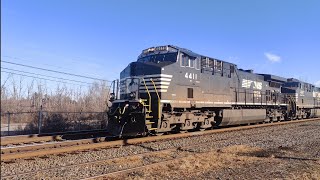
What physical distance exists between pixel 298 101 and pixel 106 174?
29.0 m

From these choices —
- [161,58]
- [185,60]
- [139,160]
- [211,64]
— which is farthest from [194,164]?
[211,64]

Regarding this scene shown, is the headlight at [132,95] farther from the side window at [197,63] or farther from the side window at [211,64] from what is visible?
the side window at [211,64]

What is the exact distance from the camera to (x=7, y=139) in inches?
504

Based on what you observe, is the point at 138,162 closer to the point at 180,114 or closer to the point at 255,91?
the point at 180,114

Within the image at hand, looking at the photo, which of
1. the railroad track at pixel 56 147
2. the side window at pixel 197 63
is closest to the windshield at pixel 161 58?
the side window at pixel 197 63

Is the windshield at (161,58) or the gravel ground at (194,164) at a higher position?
the windshield at (161,58)

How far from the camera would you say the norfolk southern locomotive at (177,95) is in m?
13.7

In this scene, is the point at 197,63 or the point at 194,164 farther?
the point at 197,63

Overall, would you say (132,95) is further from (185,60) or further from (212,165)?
(212,165)

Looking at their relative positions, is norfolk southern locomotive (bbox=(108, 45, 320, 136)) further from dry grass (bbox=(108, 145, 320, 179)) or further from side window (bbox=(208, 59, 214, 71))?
dry grass (bbox=(108, 145, 320, 179))

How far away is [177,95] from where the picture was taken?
14.9m

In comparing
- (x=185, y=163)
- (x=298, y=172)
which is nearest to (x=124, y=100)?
(x=185, y=163)

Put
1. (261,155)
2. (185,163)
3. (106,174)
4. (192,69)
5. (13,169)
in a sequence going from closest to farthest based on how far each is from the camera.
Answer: (106,174) → (13,169) → (185,163) → (261,155) → (192,69)

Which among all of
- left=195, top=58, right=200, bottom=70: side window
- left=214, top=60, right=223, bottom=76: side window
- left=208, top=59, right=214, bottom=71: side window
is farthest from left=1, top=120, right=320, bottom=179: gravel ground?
left=214, top=60, right=223, bottom=76: side window
